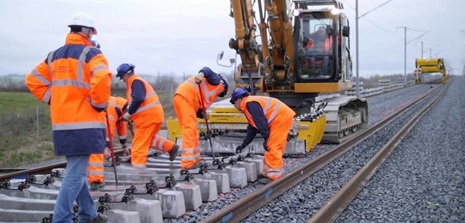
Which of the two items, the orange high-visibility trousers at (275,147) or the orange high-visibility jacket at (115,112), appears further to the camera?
the orange high-visibility jacket at (115,112)

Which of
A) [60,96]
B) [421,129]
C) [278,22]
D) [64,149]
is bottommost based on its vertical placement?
[421,129]

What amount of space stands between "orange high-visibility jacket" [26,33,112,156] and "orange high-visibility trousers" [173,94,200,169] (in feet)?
10.6

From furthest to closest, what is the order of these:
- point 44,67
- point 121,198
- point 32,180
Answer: point 32,180 < point 121,198 < point 44,67

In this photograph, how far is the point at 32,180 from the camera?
6926 mm

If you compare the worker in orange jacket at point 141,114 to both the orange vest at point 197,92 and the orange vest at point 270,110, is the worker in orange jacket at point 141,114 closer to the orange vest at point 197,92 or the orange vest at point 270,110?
the orange vest at point 197,92

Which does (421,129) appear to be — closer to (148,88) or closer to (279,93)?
(279,93)

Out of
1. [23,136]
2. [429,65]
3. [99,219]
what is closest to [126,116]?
[99,219]

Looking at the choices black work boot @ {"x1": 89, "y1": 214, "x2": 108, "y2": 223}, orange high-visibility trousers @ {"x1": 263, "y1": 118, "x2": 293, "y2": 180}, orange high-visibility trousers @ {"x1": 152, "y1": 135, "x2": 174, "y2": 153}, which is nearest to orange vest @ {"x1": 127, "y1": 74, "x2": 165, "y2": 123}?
orange high-visibility trousers @ {"x1": 152, "y1": 135, "x2": 174, "y2": 153}

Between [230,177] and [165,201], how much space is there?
192cm

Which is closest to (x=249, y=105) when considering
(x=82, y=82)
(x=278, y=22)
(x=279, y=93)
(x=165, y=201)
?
(x=165, y=201)

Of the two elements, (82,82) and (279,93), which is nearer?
(82,82)

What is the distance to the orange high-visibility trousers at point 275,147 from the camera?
833 centimetres

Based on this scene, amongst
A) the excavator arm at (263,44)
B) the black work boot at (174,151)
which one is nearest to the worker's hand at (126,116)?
the black work boot at (174,151)

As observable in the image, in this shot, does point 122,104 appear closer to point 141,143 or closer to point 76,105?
point 141,143
